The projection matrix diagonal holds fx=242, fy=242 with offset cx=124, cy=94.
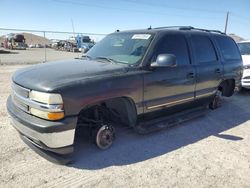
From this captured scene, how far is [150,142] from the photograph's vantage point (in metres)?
4.17

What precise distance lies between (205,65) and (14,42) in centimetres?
4102

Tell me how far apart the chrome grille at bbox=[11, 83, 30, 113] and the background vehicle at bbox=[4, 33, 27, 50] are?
121 feet

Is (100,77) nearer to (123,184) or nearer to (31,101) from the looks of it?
(31,101)

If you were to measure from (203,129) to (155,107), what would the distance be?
137 centimetres

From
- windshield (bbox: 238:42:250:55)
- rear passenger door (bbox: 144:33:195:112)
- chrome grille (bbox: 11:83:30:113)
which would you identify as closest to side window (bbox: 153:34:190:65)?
rear passenger door (bbox: 144:33:195:112)

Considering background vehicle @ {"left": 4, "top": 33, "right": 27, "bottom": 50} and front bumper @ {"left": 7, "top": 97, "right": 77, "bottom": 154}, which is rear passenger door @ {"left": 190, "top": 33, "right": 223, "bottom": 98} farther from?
background vehicle @ {"left": 4, "top": 33, "right": 27, "bottom": 50}

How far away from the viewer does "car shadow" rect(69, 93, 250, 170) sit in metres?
3.53

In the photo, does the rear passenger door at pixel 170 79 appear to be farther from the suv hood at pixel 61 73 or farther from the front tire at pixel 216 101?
the front tire at pixel 216 101

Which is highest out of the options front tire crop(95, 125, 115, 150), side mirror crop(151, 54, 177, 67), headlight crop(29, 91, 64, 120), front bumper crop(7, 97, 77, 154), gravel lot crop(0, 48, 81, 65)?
side mirror crop(151, 54, 177, 67)

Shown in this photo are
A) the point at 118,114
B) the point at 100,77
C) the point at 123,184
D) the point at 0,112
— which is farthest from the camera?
the point at 0,112

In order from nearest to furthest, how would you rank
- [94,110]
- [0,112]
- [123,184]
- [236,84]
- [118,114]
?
[123,184] → [94,110] → [118,114] → [0,112] → [236,84]

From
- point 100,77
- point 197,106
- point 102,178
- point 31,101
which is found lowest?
point 102,178

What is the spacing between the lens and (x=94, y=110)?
3.74 meters

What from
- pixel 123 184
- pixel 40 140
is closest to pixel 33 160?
pixel 40 140
